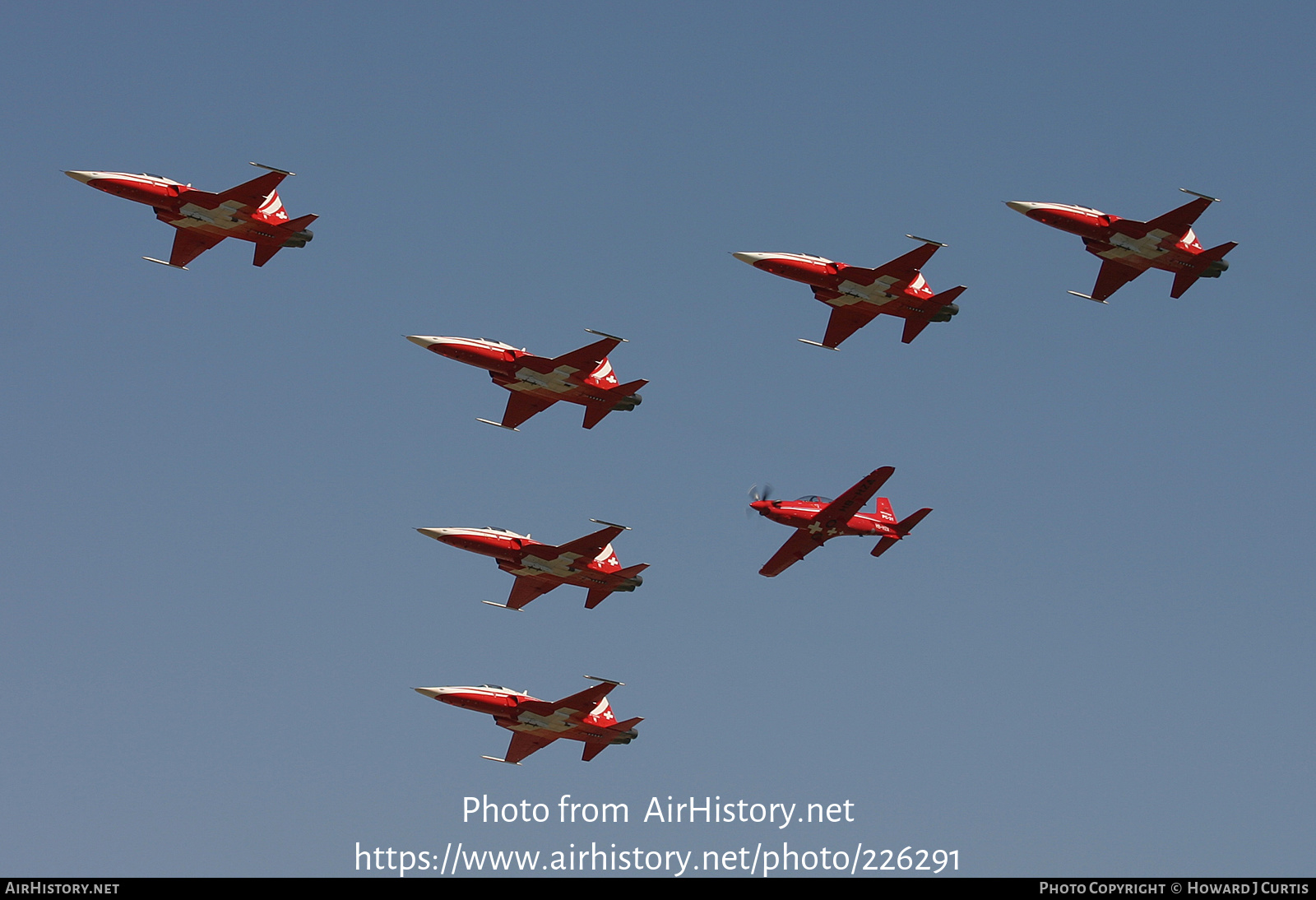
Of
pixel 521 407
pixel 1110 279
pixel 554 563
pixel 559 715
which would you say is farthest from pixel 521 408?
pixel 1110 279

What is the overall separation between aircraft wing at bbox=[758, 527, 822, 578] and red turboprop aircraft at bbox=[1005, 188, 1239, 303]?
2006 cm

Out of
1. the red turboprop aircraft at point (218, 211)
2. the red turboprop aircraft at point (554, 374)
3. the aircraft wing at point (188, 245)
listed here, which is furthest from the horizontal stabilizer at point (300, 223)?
the red turboprop aircraft at point (554, 374)

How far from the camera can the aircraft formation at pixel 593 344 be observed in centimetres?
9150

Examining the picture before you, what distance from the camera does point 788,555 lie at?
101438 mm

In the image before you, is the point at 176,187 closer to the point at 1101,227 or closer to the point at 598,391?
the point at 598,391

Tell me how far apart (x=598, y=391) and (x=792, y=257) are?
40.2 ft

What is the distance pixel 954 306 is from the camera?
95.4m

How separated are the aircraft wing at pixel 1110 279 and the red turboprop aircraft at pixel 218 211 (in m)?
41.3

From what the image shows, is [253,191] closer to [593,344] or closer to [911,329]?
[593,344]

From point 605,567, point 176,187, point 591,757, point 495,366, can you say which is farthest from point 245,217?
point 591,757

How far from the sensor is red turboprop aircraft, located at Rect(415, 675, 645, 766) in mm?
95688

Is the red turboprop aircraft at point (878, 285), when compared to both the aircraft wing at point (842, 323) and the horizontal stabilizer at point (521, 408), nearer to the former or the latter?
the aircraft wing at point (842, 323)

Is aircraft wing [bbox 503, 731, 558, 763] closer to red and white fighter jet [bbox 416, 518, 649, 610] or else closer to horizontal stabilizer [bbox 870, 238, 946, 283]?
red and white fighter jet [bbox 416, 518, 649, 610]

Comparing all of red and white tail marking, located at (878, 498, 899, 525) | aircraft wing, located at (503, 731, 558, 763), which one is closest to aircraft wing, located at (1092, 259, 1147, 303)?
red and white tail marking, located at (878, 498, 899, 525)
